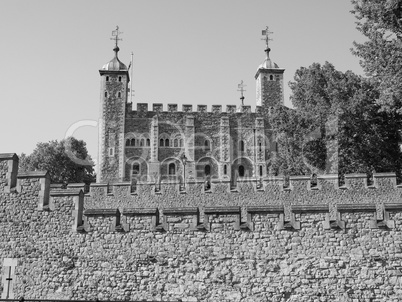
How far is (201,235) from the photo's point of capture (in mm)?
11102

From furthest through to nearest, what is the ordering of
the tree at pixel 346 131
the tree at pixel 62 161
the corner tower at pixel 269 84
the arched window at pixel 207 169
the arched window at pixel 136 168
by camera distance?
the corner tower at pixel 269 84 → the arched window at pixel 207 169 → the arched window at pixel 136 168 → the tree at pixel 62 161 → the tree at pixel 346 131

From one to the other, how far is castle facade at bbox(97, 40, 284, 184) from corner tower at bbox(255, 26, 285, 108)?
2.36 meters

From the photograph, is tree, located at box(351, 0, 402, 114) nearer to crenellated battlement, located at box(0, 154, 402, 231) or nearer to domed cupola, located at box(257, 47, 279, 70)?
crenellated battlement, located at box(0, 154, 402, 231)

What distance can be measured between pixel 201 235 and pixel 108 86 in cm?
5109

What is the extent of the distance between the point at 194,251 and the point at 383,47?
10.7 meters

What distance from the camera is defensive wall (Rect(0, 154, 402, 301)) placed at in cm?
1074

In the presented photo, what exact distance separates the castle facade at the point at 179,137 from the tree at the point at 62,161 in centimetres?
284

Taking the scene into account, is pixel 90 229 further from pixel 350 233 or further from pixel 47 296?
pixel 350 233

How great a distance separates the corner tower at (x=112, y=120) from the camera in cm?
5750

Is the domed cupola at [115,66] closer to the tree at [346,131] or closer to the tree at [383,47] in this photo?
the tree at [346,131]

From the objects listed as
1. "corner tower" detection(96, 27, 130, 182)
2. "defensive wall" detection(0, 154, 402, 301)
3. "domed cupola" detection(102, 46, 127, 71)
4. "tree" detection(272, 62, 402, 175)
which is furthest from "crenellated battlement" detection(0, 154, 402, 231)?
"domed cupola" detection(102, 46, 127, 71)

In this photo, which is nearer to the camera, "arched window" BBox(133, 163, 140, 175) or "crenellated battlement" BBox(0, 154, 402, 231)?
"crenellated battlement" BBox(0, 154, 402, 231)

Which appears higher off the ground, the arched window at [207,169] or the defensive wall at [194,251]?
the arched window at [207,169]

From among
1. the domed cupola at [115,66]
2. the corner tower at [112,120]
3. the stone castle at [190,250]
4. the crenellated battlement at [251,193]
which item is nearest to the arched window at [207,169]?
the corner tower at [112,120]
